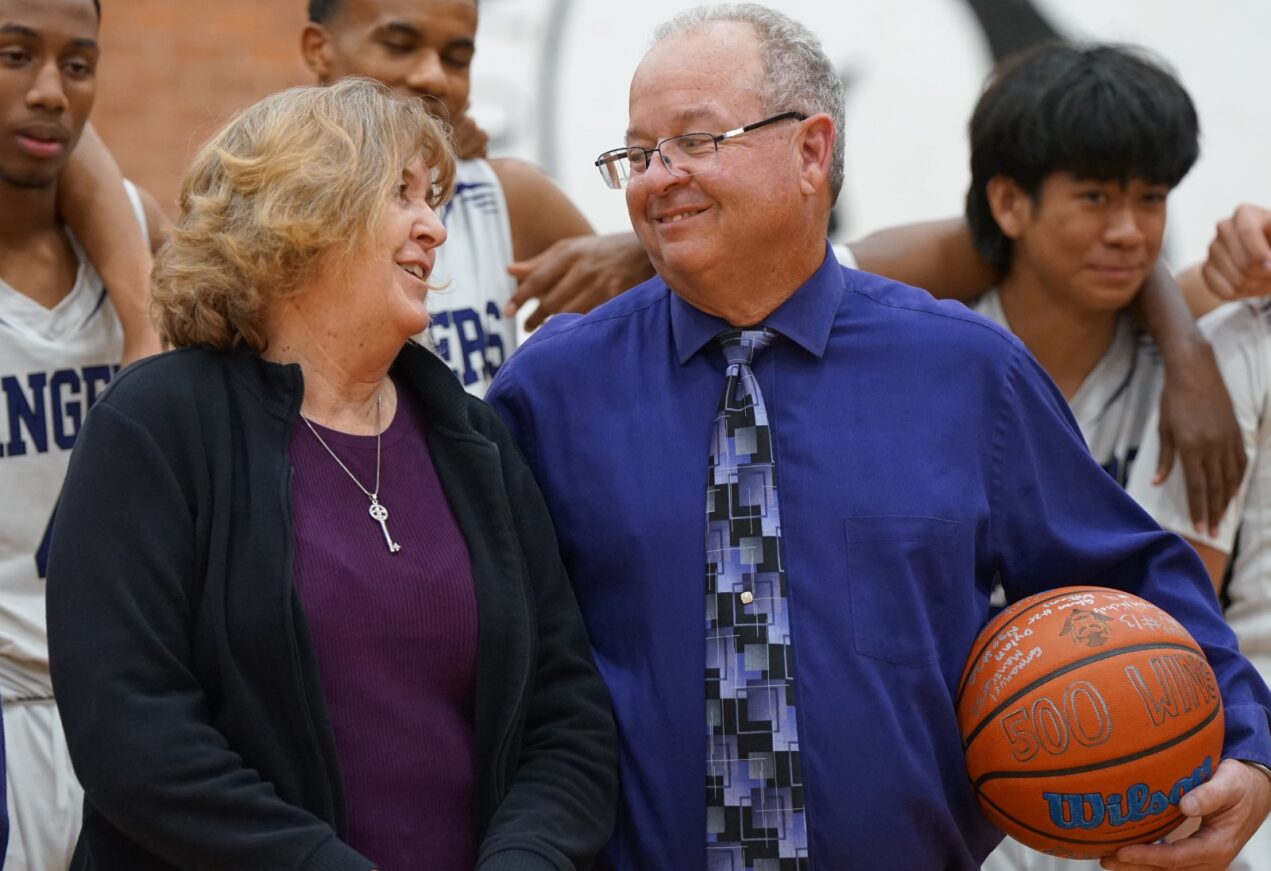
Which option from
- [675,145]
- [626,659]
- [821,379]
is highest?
[675,145]

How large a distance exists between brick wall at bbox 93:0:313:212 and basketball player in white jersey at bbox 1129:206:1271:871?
10.8ft

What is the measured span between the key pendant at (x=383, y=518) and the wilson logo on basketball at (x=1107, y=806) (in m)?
1.07

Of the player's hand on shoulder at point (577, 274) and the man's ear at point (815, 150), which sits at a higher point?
the man's ear at point (815, 150)

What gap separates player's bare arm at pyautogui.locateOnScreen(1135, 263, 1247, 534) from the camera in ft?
13.0

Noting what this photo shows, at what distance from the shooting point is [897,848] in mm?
2715

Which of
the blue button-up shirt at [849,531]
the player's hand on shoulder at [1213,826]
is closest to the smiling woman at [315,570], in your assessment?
the blue button-up shirt at [849,531]

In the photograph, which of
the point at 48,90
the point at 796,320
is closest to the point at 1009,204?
the point at 796,320

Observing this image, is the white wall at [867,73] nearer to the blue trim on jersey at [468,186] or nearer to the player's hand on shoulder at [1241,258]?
the blue trim on jersey at [468,186]

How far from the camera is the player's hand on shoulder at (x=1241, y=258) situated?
4004mm

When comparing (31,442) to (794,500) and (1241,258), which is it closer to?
(794,500)

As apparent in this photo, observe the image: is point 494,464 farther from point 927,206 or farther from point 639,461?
point 927,206

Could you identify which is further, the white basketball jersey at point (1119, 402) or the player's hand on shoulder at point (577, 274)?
the white basketball jersey at point (1119, 402)

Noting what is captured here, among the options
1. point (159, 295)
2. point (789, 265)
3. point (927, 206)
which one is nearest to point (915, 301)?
point (789, 265)

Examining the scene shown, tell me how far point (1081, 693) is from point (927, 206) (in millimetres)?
3576
